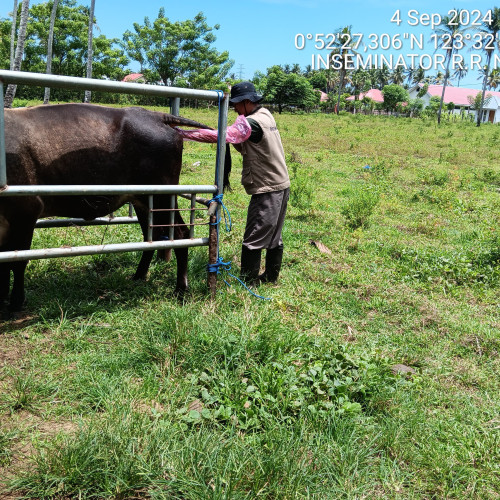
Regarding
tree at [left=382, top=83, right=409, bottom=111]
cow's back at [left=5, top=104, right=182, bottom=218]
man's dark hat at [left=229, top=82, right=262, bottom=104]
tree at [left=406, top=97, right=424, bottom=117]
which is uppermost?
tree at [left=382, top=83, right=409, bottom=111]

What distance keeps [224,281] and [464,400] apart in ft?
6.88

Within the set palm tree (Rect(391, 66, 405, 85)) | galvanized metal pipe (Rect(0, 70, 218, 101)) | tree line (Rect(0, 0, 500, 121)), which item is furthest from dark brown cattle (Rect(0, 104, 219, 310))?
palm tree (Rect(391, 66, 405, 85))

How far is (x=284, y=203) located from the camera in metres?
4.71

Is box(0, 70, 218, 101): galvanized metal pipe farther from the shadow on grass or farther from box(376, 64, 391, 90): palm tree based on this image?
box(376, 64, 391, 90): palm tree

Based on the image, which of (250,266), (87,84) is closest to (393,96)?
(250,266)

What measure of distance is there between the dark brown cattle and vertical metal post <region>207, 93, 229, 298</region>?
48cm

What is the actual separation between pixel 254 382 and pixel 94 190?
5.41 ft

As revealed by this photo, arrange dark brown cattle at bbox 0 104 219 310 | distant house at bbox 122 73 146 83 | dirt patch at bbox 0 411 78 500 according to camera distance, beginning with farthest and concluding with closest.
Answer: distant house at bbox 122 73 146 83 → dark brown cattle at bbox 0 104 219 310 → dirt patch at bbox 0 411 78 500

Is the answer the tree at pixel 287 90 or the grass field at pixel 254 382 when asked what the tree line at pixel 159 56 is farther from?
the grass field at pixel 254 382

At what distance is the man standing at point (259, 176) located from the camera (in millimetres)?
4320

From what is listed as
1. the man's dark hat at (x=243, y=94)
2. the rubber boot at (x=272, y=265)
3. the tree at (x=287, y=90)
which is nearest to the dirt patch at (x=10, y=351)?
the rubber boot at (x=272, y=265)

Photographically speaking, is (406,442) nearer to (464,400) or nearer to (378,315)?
(464,400)

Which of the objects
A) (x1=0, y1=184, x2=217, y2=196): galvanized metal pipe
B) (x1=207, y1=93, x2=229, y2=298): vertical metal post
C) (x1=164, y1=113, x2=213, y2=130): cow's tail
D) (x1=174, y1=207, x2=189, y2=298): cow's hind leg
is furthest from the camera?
(x1=174, y1=207, x2=189, y2=298): cow's hind leg

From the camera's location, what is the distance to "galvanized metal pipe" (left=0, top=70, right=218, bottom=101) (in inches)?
114
